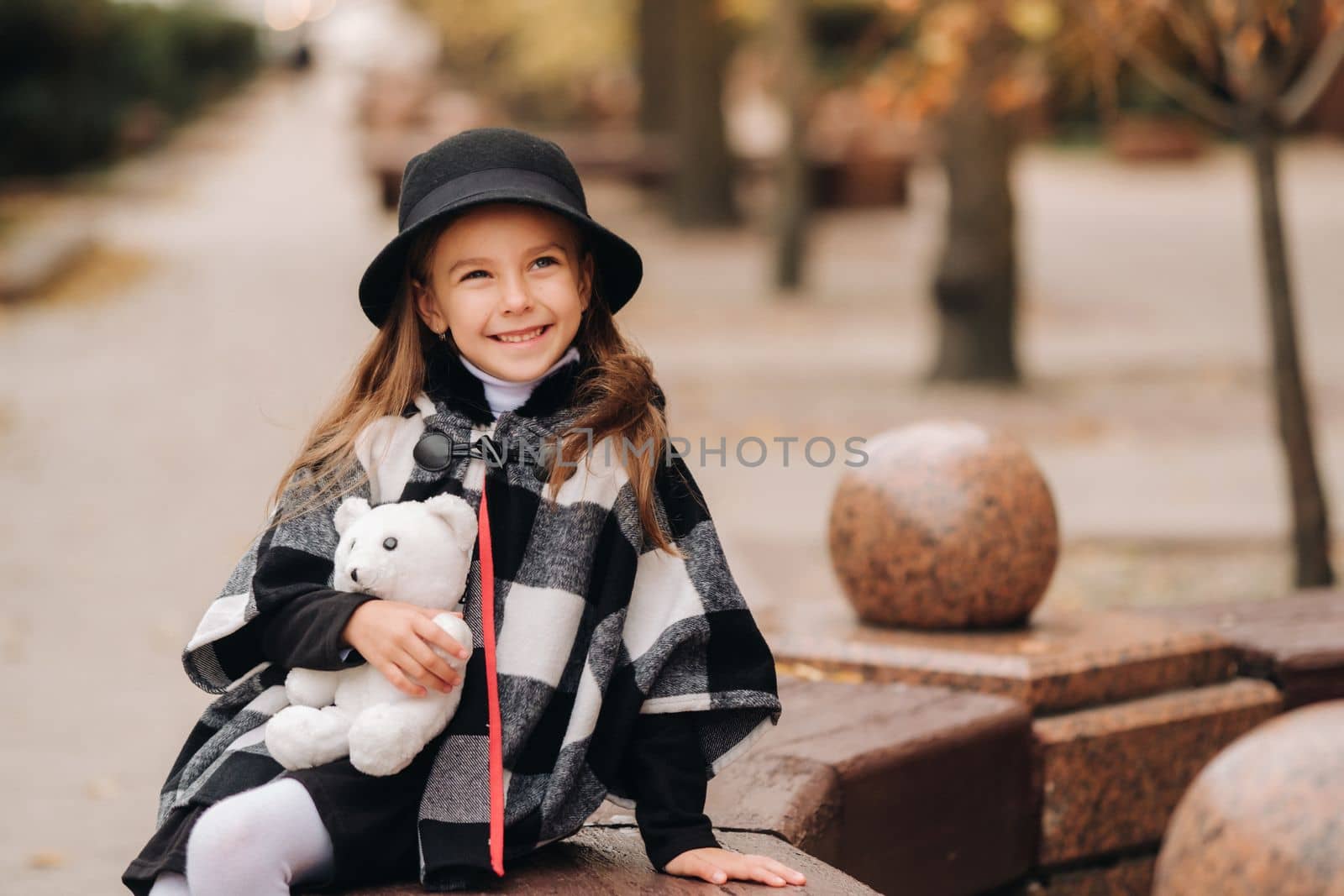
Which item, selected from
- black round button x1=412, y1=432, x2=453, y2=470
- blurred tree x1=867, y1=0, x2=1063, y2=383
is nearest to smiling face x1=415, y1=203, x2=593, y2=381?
black round button x1=412, y1=432, x2=453, y2=470

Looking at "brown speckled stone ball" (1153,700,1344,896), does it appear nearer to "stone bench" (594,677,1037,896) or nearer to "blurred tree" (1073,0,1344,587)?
"stone bench" (594,677,1037,896)

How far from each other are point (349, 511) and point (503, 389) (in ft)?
1.10

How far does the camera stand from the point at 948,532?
3850 mm

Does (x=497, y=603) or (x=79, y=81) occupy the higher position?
(x=79, y=81)

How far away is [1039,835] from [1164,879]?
1677mm

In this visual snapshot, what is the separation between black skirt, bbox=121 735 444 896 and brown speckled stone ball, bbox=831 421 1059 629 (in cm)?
171

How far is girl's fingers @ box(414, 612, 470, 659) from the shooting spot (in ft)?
7.64

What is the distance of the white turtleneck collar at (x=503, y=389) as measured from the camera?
263cm

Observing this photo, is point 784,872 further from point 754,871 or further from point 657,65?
point 657,65

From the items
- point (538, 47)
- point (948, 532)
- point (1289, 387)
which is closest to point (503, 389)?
point (948, 532)

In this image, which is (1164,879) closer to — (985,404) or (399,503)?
(399,503)

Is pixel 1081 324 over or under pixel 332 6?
under

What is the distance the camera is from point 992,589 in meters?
3.89

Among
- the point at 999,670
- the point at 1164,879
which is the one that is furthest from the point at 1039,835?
the point at 1164,879
